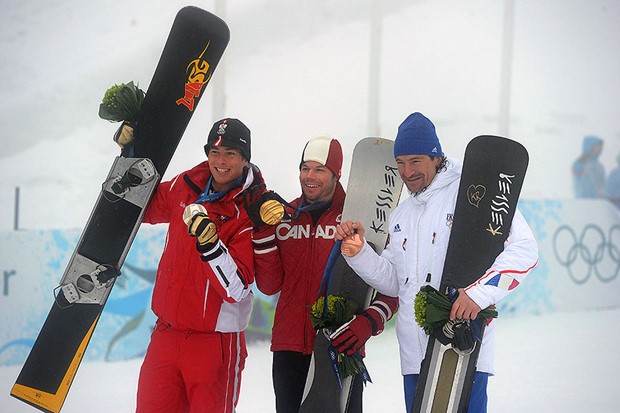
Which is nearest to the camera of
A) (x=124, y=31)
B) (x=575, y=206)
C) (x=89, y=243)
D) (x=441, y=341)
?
(x=441, y=341)

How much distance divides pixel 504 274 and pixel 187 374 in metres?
0.98

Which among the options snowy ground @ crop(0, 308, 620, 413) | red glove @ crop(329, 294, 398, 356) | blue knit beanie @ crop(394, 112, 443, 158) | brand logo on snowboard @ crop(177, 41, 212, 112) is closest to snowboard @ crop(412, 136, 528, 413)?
blue knit beanie @ crop(394, 112, 443, 158)

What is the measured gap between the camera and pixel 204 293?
2.36m

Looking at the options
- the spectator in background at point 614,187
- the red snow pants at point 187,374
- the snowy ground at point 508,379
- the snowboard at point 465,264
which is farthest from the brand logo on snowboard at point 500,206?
the spectator in background at point 614,187

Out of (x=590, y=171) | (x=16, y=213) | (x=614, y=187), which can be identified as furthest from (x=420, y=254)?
(x=614, y=187)

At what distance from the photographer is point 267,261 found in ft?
8.01

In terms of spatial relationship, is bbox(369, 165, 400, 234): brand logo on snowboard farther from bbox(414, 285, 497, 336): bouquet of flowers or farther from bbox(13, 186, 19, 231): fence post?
bbox(13, 186, 19, 231): fence post

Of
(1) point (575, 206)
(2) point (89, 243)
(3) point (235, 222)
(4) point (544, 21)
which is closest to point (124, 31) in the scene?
(2) point (89, 243)

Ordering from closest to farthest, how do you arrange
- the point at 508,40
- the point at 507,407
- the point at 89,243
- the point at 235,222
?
1. the point at 235,222
2. the point at 89,243
3. the point at 507,407
4. the point at 508,40

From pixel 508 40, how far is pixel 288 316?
538cm

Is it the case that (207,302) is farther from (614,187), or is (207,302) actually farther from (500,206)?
(614,187)

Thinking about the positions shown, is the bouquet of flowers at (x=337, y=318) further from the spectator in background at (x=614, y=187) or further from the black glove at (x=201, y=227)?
the spectator in background at (x=614, y=187)

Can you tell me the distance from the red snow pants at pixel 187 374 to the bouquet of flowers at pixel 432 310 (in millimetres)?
615

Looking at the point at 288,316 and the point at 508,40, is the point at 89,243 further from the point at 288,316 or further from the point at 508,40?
the point at 508,40
